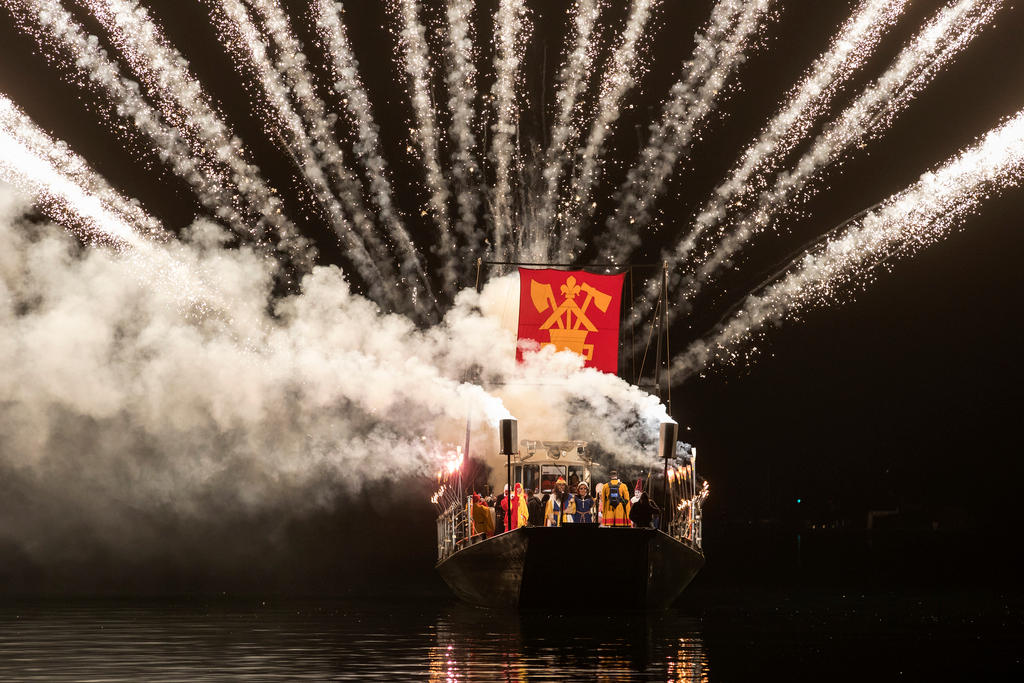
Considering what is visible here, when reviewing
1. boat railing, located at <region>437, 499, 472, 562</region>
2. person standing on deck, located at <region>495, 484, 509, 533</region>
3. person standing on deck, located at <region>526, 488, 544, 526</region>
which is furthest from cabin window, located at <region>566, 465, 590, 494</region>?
boat railing, located at <region>437, 499, 472, 562</region>

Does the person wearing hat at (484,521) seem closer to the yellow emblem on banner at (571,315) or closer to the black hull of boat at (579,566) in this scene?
the black hull of boat at (579,566)

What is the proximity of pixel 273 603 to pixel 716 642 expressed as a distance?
14336 millimetres

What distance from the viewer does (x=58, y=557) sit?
49.2 m

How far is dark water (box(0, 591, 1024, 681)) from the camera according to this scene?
842 inches

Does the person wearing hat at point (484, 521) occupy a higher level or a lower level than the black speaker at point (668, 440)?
lower

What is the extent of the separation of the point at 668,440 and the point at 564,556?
367cm

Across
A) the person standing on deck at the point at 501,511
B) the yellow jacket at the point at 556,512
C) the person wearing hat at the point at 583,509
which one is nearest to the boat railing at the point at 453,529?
the person standing on deck at the point at 501,511

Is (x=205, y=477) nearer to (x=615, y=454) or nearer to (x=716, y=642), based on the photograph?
(x=615, y=454)

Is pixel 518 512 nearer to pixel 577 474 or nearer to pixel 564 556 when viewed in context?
pixel 564 556

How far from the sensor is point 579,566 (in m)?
31.3

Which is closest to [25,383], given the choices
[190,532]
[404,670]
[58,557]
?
[58,557]

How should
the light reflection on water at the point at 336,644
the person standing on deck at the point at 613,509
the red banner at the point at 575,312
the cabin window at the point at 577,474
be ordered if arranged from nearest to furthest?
the light reflection on water at the point at 336,644, the person standing on deck at the point at 613,509, the cabin window at the point at 577,474, the red banner at the point at 575,312

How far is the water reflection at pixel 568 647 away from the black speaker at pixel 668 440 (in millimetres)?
3827

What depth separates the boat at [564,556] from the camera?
1209 inches
